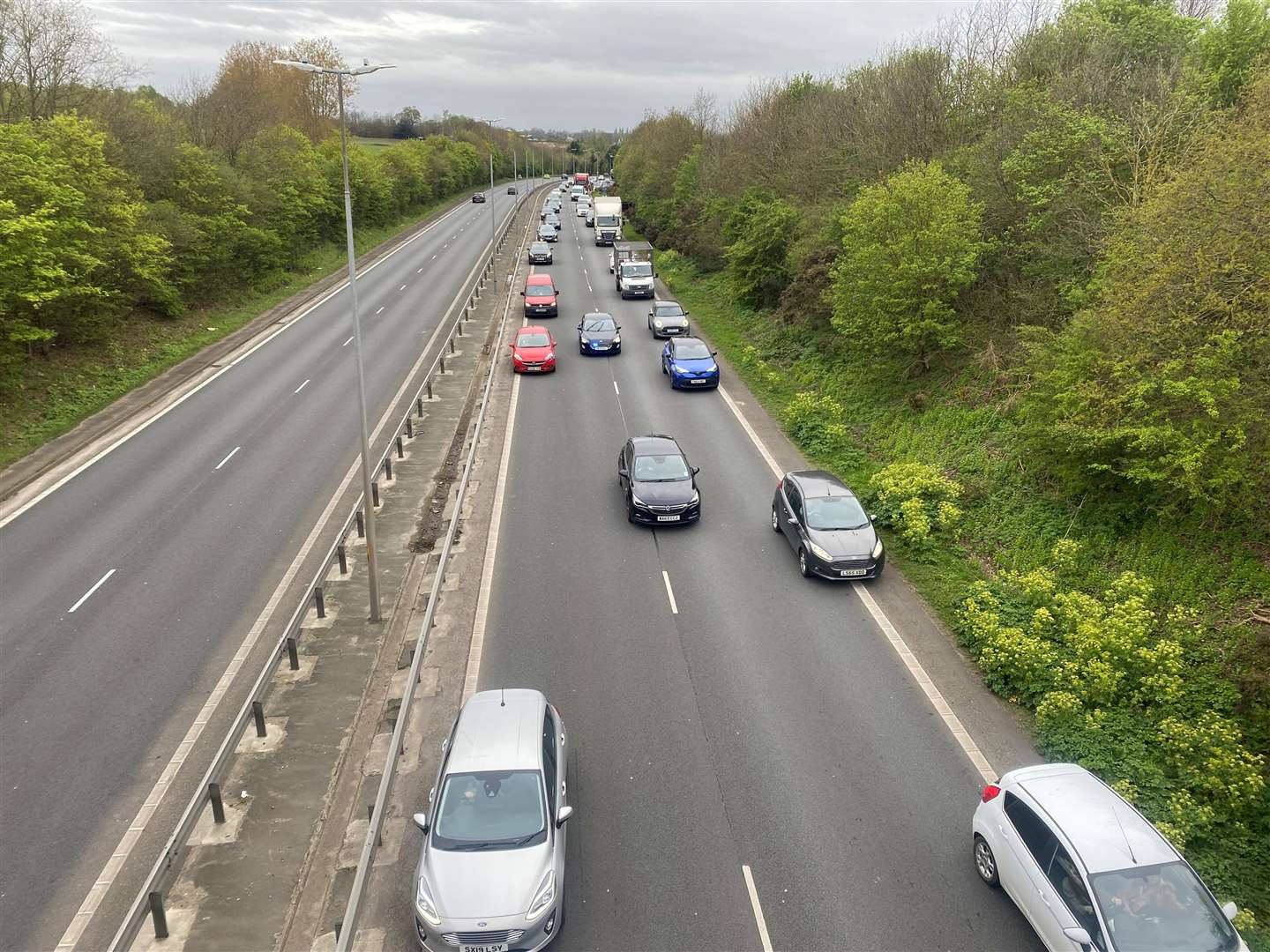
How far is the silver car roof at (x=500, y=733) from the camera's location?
949cm

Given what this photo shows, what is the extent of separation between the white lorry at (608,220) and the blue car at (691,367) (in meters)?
39.0

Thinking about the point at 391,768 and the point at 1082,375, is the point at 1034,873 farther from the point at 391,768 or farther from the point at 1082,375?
the point at 1082,375

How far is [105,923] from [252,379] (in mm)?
23290

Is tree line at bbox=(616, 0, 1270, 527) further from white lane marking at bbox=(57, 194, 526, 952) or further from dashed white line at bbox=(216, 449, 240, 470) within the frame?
dashed white line at bbox=(216, 449, 240, 470)

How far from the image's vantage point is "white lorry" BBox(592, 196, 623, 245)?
65.8m

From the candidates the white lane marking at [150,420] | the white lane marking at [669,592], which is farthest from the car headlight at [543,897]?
the white lane marking at [150,420]

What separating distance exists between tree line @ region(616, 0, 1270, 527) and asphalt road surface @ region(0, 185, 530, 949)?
51.3ft

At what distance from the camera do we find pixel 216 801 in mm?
10023

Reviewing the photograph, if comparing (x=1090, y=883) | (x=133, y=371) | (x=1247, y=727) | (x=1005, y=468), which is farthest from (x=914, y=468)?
(x=133, y=371)

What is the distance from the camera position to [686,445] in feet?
75.6

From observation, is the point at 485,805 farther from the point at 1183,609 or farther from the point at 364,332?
the point at 364,332

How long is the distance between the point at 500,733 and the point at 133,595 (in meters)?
9.58

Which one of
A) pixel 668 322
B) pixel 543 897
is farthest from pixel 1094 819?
pixel 668 322

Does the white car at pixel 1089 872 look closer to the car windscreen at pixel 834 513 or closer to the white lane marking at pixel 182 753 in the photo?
the car windscreen at pixel 834 513
